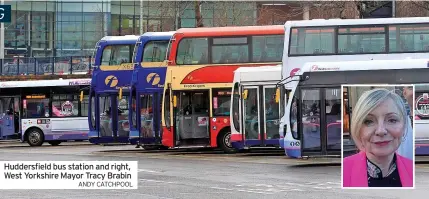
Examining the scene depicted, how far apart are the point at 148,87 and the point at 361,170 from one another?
2421 centimetres

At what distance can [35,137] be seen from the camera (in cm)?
4153

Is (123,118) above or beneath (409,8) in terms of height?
beneath

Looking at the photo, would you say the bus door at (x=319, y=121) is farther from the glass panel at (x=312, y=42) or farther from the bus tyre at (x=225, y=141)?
the bus tyre at (x=225, y=141)

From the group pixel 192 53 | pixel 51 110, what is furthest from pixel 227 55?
→ pixel 51 110

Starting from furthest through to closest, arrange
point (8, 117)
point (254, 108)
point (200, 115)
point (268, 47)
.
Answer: point (8, 117), point (200, 115), point (268, 47), point (254, 108)

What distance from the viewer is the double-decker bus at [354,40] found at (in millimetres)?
27188

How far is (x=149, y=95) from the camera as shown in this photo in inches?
1299

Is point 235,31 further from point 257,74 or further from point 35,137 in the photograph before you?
point 35,137

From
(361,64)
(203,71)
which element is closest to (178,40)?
(203,71)

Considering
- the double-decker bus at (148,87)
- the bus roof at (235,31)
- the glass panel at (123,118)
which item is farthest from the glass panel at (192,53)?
the glass panel at (123,118)

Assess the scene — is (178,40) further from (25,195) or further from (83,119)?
(25,195)

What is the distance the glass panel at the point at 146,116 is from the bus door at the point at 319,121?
940cm

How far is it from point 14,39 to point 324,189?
196ft

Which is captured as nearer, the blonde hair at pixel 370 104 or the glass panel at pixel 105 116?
the blonde hair at pixel 370 104
